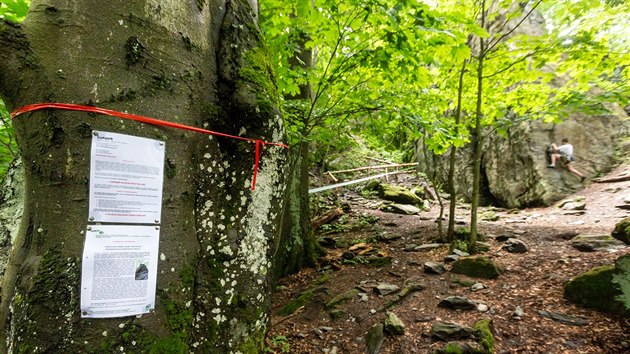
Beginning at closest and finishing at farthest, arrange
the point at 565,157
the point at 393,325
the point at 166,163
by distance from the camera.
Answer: the point at 166,163, the point at 393,325, the point at 565,157

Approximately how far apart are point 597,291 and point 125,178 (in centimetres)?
469

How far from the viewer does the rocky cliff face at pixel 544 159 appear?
404 inches

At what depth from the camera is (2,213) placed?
221 centimetres

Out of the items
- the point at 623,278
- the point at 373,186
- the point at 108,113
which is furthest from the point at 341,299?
the point at 373,186

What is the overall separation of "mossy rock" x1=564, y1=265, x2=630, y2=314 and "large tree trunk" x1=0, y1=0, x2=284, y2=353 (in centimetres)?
379

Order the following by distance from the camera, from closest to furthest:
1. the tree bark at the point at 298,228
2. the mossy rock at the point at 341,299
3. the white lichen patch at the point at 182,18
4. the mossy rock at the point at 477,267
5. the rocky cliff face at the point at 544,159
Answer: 1. the white lichen patch at the point at 182,18
2. the mossy rock at the point at 341,299
3. the mossy rock at the point at 477,267
4. the tree bark at the point at 298,228
5. the rocky cliff face at the point at 544,159

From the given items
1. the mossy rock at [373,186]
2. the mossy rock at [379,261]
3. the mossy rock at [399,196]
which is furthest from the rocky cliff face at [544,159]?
the mossy rock at [379,261]

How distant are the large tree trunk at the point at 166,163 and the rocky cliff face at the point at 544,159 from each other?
38.5 ft

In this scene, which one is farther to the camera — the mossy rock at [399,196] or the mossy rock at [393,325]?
the mossy rock at [399,196]

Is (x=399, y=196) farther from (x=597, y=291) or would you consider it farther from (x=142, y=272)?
(x=142, y=272)

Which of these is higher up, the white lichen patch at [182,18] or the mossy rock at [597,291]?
the white lichen patch at [182,18]

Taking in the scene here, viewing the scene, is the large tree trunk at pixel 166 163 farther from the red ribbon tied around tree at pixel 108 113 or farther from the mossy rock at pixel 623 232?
the mossy rock at pixel 623 232

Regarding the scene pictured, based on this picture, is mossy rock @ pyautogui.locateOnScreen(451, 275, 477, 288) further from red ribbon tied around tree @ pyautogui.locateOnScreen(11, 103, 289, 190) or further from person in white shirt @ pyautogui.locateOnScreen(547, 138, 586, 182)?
person in white shirt @ pyautogui.locateOnScreen(547, 138, 586, 182)

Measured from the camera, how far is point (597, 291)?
3316 mm
